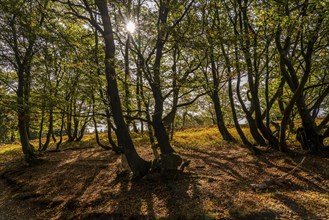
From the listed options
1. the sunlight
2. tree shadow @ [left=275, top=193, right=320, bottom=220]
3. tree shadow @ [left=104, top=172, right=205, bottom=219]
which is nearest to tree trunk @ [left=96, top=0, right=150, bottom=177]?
tree shadow @ [left=104, top=172, right=205, bottom=219]

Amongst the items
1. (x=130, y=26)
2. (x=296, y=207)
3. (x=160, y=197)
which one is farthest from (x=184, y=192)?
(x=130, y=26)

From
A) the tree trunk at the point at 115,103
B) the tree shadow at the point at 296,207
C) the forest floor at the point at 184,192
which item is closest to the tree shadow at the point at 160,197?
the forest floor at the point at 184,192

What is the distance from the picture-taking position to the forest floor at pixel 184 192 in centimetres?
670

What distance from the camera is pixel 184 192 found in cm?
814

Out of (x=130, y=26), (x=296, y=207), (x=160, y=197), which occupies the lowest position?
(x=296, y=207)

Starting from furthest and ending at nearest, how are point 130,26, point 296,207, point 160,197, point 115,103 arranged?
point 130,26
point 115,103
point 160,197
point 296,207

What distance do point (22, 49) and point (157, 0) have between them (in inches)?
→ 392

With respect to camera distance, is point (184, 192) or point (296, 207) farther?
point (184, 192)

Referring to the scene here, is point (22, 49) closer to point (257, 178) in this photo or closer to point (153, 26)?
point (153, 26)

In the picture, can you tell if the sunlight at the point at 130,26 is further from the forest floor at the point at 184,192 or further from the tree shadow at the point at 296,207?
the tree shadow at the point at 296,207

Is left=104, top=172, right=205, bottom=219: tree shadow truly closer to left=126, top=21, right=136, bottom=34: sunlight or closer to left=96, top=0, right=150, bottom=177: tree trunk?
left=96, top=0, right=150, bottom=177: tree trunk

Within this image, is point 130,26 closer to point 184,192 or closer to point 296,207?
point 184,192

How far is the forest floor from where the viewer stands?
6695 mm

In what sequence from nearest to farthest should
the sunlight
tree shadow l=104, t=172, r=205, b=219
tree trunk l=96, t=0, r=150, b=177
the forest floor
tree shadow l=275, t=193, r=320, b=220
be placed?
tree shadow l=275, t=193, r=320, b=220 < the forest floor < tree shadow l=104, t=172, r=205, b=219 < tree trunk l=96, t=0, r=150, b=177 < the sunlight
